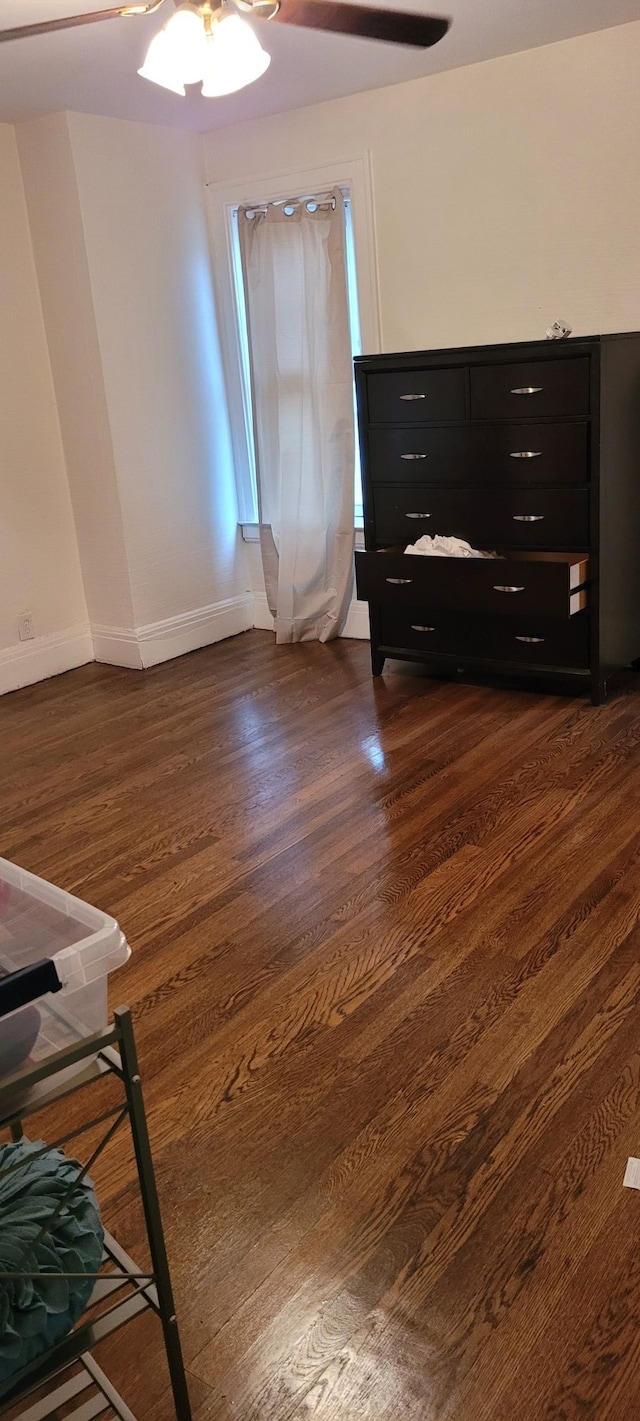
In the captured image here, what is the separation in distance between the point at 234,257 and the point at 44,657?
1.96 m

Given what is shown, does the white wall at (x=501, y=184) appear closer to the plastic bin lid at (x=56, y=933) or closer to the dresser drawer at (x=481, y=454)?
the dresser drawer at (x=481, y=454)

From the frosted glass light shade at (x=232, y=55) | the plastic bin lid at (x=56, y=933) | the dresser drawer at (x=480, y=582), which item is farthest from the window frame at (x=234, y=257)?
the plastic bin lid at (x=56, y=933)

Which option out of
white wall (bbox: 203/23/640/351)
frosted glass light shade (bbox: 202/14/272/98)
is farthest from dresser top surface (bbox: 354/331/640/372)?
frosted glass light shade (bbox: 202/14/272/98)

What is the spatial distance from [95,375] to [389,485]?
4.37 feet

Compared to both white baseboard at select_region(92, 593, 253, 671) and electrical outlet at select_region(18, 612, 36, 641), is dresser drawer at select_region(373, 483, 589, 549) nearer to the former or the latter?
white baseboard at select_region(92, 593, 253, 671)

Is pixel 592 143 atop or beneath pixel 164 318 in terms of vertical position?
atop

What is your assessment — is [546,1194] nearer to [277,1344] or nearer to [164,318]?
[277,1344]

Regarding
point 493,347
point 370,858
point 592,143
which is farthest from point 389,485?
point 370,858

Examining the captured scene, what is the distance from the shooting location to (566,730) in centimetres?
339

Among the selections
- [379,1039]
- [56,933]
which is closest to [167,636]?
[379,1039]

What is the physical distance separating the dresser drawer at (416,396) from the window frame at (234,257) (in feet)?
1.78

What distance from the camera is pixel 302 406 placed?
4.50 m

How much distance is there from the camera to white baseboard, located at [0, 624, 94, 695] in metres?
4.44

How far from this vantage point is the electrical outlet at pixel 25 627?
14.7 ft
